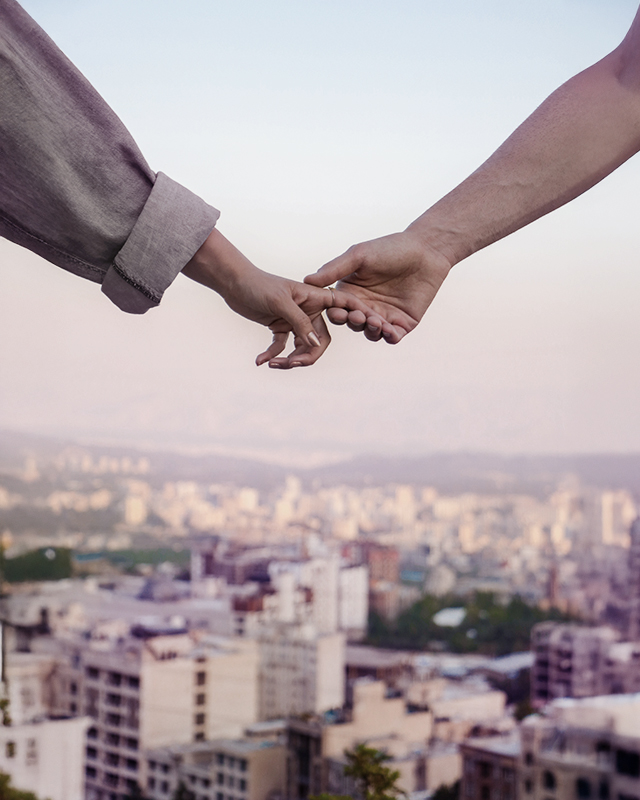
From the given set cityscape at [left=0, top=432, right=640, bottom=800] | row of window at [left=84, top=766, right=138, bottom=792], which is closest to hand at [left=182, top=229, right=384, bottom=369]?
cityscape at [left=0, top=432, right=640, bottom=800]

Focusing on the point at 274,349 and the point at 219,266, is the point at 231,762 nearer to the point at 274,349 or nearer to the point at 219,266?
the point at 274,349

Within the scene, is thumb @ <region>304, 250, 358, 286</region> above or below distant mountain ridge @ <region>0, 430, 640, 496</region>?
above

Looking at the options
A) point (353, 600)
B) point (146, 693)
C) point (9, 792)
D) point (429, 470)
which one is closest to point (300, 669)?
point (353, 600)

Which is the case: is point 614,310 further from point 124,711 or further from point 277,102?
point 124,711

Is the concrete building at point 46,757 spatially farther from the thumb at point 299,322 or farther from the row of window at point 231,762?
the thumb at point 299,322

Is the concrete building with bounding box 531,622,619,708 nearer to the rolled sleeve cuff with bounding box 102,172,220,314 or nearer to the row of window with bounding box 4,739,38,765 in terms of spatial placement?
the row of window with bounding box 4,739,38,765

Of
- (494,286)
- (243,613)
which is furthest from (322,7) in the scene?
(243,613)

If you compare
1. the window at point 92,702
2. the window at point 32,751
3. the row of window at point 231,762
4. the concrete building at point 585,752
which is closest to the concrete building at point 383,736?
the row of window at point 231,762
